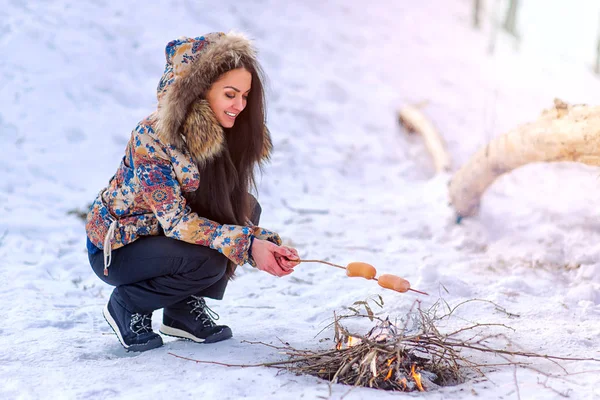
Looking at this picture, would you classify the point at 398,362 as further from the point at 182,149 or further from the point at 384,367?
the point at 182,149

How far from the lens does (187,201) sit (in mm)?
2664

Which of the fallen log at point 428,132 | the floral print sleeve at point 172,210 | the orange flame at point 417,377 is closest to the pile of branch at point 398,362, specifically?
the orange flame at point 417,377

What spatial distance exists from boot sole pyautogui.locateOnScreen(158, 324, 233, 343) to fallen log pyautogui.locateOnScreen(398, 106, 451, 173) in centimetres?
388

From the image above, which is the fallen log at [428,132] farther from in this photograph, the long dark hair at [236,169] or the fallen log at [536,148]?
the long dark hair at [236,169]

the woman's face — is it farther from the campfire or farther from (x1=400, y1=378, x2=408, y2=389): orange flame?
(x1=400, y1=378, x2=408, y2=389): orange flame

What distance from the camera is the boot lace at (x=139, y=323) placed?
2709 mm

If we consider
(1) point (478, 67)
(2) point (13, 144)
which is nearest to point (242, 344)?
(2) point (13, 144)

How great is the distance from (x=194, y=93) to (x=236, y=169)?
445 millimetres

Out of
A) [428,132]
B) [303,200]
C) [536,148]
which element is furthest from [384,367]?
[428,132]

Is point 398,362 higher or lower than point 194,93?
lower

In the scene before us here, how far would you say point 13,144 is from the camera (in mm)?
5301

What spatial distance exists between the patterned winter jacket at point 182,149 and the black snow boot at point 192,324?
457 millimetres

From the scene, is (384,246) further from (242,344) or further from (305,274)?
(242,344)

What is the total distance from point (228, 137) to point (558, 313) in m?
1.82
